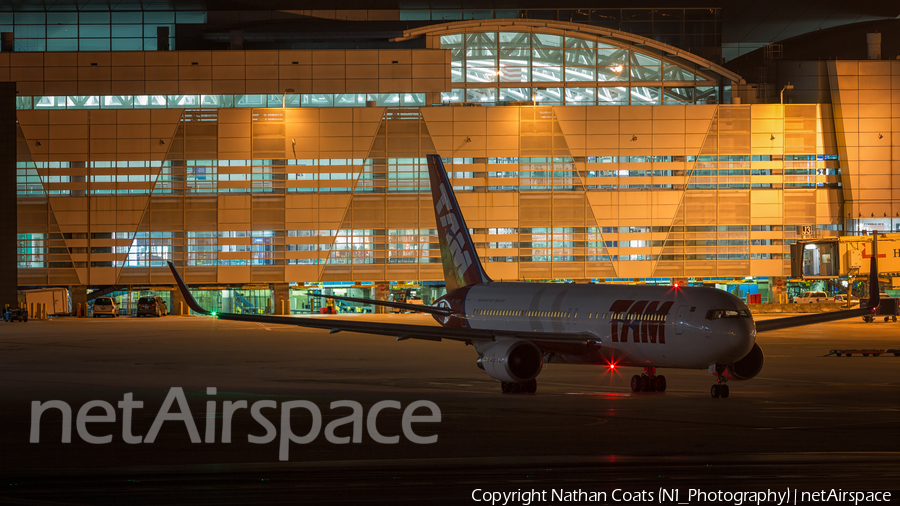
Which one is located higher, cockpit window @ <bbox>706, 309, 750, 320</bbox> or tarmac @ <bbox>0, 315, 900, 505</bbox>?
cockpit window @ <bbox>706, 309, 750, 320</bbox>

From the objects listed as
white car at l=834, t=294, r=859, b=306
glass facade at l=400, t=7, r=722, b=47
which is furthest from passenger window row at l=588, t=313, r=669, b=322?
glass facade at l=400, t=7, r=722, b=47

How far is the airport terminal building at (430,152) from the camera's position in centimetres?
9262

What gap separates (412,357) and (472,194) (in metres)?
53.4

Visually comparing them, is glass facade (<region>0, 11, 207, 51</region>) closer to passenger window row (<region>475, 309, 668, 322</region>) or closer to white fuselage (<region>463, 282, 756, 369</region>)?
passenger window row (<region>475, 309, 668, 322</region>)

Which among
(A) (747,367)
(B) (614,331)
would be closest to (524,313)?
(B) (614,331)

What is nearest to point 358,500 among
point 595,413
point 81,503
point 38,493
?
point 81,503

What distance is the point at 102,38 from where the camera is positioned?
100 metres

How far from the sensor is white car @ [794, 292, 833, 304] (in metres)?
85.6

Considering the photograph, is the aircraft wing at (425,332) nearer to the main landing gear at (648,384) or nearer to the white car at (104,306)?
the main landing gear at (648,384)

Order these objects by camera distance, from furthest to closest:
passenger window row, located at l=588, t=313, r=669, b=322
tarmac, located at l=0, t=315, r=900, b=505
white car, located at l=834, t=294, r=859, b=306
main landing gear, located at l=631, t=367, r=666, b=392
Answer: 1. white car, located at l=834, t=294, r=859, b=306
2. main landing gear, located at l=631, t=367, r=666, b=392
3. passenger window row, located at l=588, t=313, r=669, b=322
4. tarmac, located at l=0, t=315, r=900, b=505

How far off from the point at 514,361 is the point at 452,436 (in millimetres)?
8084

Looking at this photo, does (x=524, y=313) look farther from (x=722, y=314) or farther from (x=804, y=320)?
(x=804, y=320)

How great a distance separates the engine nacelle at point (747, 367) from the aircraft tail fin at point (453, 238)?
39.4 feet

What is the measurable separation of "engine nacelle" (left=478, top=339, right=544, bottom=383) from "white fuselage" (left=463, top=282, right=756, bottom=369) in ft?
4.91
